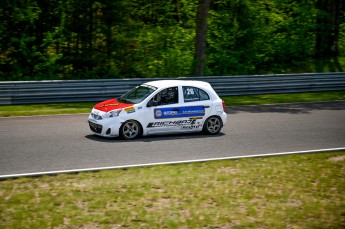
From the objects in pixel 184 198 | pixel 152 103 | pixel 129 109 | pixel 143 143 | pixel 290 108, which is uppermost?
pixel 152 103

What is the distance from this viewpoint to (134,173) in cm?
1009

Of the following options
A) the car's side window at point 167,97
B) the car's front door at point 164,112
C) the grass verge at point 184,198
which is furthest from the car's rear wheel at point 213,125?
the grass verge at point 184,198

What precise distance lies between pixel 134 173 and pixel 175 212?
2.17m

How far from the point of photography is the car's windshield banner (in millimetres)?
13982

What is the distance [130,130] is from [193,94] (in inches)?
86.5

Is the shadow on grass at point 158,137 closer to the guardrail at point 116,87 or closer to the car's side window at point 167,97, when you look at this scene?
the car's side window at point 167,97

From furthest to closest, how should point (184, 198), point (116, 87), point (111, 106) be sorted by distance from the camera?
1. point (116, 87)
2. point (111, 106)
3. point (184, 198)

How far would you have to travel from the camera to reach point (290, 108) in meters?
19.9

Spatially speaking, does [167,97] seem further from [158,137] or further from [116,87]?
[116,87]

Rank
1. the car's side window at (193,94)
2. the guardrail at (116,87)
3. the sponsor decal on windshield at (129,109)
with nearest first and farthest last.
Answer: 1. the sponsor decal on windshield at (129,109)
2. the car's side window at (193,94)
3. the guardrail at (116,87)

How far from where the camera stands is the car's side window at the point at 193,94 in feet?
47.5

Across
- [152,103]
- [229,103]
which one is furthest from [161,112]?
[229,103]

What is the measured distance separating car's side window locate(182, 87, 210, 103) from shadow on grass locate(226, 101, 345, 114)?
4.06 meters

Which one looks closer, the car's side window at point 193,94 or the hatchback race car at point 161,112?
the hatchback race car at point 161,112
